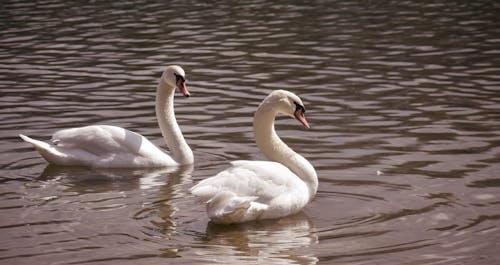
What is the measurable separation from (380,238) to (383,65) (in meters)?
8.57

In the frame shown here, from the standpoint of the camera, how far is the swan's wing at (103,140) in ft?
38.1

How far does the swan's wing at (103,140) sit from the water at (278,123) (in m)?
0.29

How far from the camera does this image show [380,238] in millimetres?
8680

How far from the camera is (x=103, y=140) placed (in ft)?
38.3

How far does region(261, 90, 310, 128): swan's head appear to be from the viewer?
9.77 meters

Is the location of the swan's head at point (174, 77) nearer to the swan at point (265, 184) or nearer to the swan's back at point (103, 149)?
the swan's back at point (103, 149)

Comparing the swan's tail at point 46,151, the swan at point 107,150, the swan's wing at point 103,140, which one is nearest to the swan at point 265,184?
the swan at point 107,150

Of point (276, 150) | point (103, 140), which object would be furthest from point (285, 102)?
point (103, 140)

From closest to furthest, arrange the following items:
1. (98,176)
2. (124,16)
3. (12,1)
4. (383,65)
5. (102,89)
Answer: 1. (98,176)
2. (102,89)
3. (383,65)
4. (124,16)
5. (12,1)

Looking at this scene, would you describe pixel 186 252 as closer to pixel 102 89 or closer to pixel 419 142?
pixel 419 142

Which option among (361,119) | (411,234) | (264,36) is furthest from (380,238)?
(264,36)

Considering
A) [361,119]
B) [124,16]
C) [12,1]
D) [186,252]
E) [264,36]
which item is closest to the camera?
[186,252]

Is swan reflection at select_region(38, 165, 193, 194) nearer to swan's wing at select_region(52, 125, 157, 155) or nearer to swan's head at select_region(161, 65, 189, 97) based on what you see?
swan's wing at select_region(52, 125, 157, 155)

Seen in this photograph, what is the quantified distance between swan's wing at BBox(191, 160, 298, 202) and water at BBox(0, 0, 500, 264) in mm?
356
